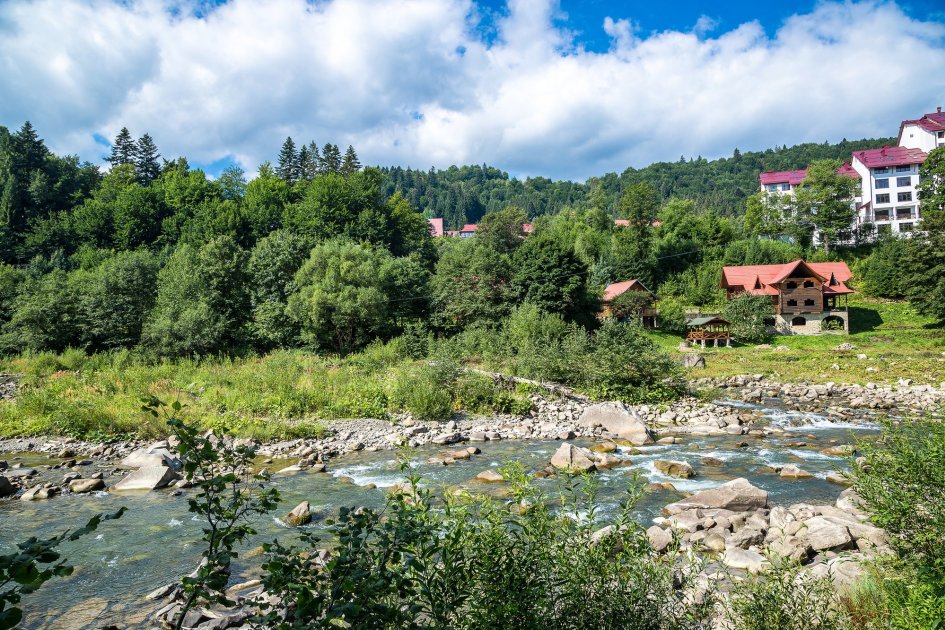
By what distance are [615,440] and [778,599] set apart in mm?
12805

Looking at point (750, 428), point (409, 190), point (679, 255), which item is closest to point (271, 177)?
point (679, 255)

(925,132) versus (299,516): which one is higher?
(925,132)

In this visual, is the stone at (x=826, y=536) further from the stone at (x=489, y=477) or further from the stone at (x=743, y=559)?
the stone at (x=489, y=477)

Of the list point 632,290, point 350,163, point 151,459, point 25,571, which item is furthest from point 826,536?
point 350,163

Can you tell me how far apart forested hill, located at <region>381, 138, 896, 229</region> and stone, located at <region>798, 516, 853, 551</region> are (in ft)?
414

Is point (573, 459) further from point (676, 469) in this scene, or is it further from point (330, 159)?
point (330, 159)

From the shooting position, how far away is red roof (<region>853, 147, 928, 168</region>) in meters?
66.5

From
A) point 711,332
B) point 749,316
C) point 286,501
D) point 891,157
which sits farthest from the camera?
point 891,157

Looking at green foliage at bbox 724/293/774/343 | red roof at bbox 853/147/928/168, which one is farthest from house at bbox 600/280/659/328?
red roof at bbox 853/147/928/168

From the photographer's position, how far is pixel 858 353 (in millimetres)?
33250

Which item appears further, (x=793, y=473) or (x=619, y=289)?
(x=619, y=289)

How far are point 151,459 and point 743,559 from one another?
14.0 m

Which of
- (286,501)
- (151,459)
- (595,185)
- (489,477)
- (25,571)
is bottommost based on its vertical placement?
(489,477)

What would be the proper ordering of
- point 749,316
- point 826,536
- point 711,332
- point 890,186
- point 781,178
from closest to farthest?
point 826,536, point 711,332, point 749,316, point 890,186, point 781,178
